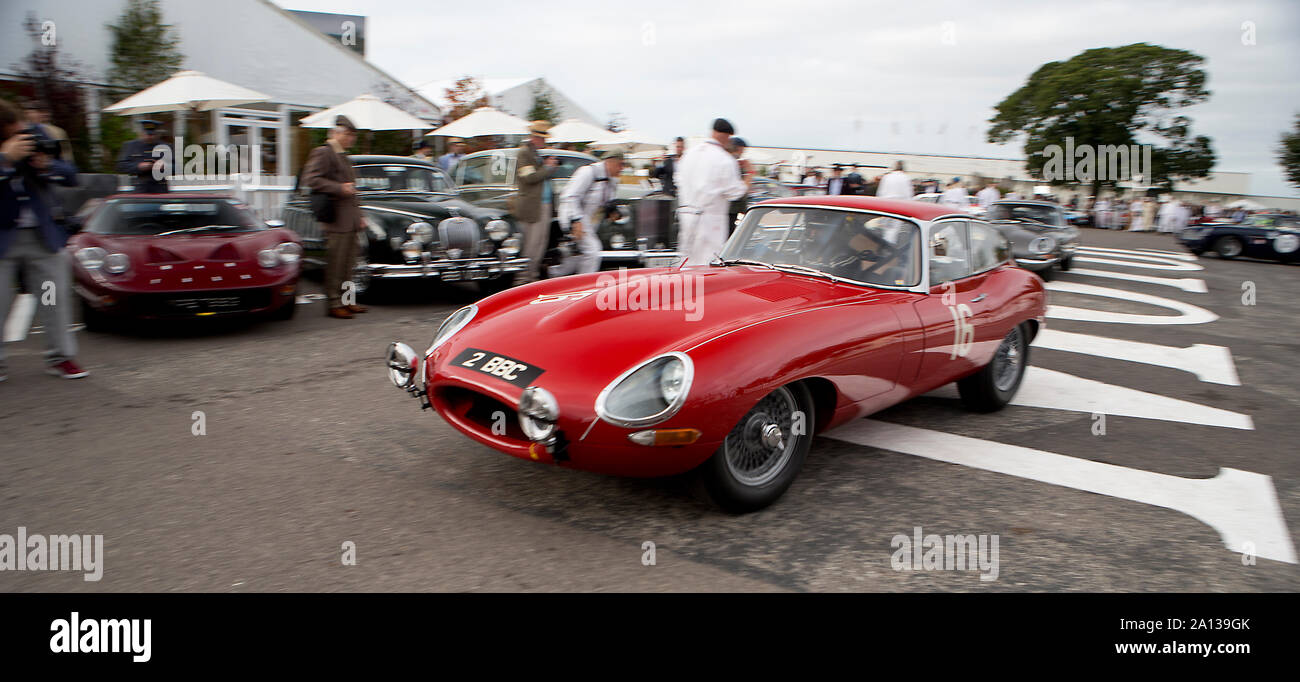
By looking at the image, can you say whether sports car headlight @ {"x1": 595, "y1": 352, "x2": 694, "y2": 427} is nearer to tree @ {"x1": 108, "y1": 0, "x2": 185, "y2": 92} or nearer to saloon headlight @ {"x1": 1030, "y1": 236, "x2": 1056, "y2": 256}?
saloon headlight @ {"x1": 1030, "y1": 236, "x2": 1056, "y2": 256}

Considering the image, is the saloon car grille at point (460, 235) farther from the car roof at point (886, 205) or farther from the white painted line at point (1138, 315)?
the white painted line at point (1138, 315)

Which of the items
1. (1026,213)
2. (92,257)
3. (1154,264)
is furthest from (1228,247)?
(92,257)

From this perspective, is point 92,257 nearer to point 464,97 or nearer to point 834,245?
point 834,245

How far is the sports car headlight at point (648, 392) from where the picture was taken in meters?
3.28

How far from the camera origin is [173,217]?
7.53 meters

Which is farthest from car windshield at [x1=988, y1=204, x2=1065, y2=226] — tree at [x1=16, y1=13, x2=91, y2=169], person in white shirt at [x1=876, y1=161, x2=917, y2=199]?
tree at [x1=16, y1=13, x2=91, y2=169]

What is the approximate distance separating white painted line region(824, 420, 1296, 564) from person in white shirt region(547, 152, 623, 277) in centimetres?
453

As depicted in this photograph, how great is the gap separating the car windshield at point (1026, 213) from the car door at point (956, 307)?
10.3 meters

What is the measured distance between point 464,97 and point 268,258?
18005 millimetres

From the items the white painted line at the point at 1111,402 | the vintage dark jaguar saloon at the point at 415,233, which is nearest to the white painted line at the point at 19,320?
the vintage dark jaguar saloon at the point at 415,233

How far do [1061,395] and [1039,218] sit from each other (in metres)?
9.82
